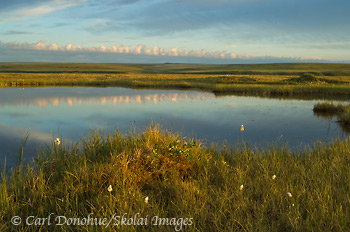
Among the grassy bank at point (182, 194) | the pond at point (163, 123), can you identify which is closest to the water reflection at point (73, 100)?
the pond at point (163, 123)

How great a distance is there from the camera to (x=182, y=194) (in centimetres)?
531

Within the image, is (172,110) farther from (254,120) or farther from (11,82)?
(11,82)

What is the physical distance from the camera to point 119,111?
66.6 feet

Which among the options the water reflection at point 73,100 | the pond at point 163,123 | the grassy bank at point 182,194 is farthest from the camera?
the water reflection at point 73,100

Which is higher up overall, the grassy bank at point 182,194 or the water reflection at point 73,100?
the grassy bank at point 182,194

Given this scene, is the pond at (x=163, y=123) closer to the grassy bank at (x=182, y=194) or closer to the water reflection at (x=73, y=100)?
the water reflection at (x=73, y=100)

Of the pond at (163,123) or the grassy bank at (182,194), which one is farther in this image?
the pond at (163,123)

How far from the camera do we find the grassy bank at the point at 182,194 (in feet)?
14.5

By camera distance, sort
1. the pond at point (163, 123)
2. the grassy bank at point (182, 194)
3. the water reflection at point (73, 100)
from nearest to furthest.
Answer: the grassy bank at point (182, 194) < the pond at point (163, 123) < the water reflection at point (73, 100)

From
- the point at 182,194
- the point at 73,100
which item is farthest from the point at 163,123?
the point at 73,100

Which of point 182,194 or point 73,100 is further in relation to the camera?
point 73,100

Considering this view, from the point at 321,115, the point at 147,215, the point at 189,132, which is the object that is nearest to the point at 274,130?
the point at 189,132

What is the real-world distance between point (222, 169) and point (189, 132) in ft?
22.2

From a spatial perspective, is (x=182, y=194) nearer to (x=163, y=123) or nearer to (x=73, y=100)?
(x=163, y=123)
